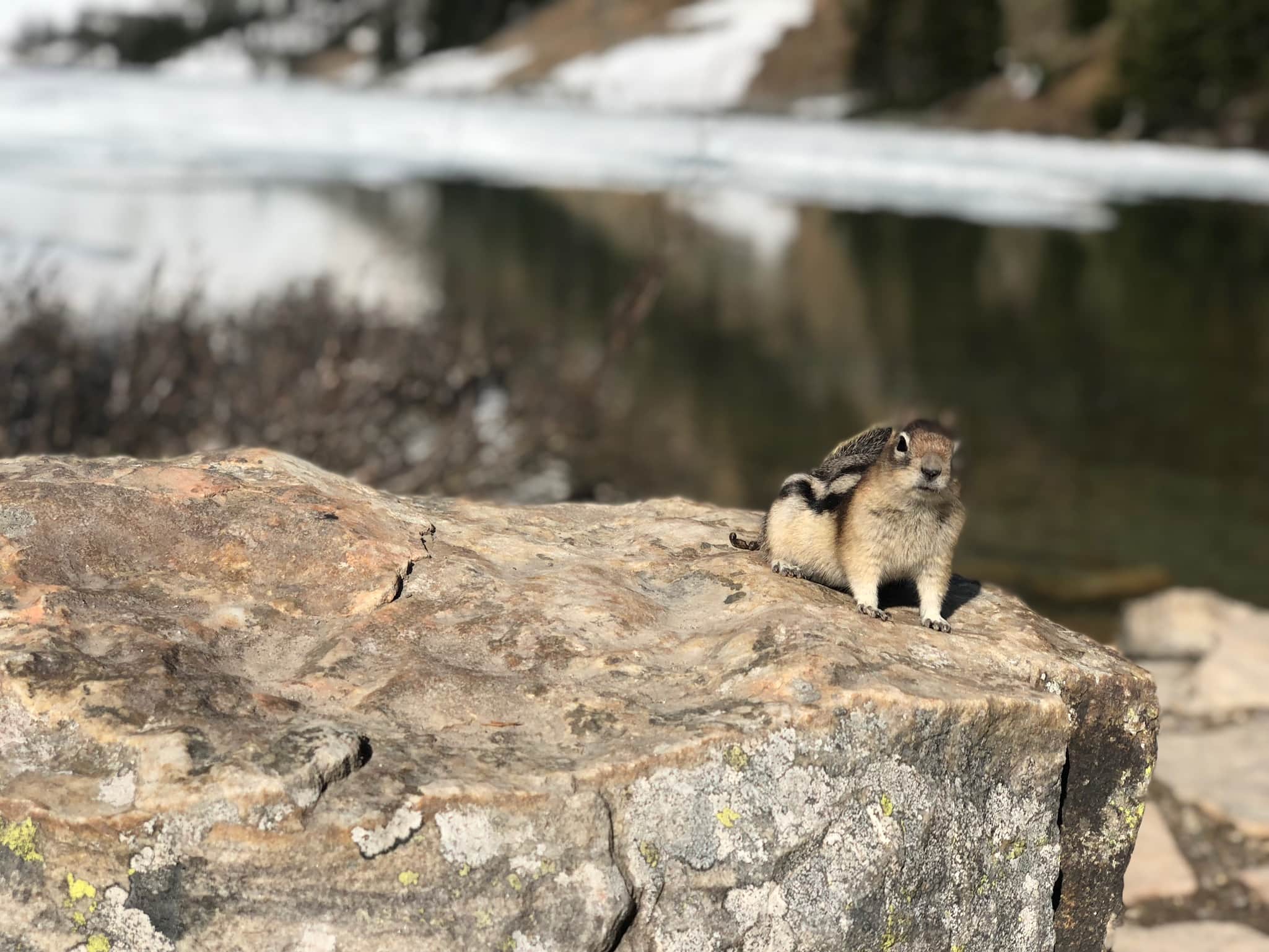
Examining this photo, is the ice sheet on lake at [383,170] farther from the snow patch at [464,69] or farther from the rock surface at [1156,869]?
the snow patch at [464,69]

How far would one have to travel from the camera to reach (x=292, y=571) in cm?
351

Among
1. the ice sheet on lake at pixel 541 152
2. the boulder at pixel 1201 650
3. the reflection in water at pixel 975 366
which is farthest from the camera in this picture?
the ice sheet on lake at pixel 541 152

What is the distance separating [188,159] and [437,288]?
15703 mm

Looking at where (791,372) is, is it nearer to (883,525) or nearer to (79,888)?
(883,525)

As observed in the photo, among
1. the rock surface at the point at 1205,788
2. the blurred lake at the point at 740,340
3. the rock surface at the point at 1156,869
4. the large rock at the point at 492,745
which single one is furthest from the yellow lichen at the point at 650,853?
the blurred lake at the point at 740,340

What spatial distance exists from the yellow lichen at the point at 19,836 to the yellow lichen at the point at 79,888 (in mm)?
82

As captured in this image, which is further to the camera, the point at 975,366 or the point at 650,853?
the point at 975,366

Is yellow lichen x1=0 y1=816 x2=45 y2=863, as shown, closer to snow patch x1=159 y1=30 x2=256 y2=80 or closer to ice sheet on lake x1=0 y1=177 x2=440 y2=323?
ice sheet on lake x1=0 y1=177 x2=440 y2=323

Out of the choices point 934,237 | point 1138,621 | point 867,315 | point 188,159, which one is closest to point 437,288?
point 867,315

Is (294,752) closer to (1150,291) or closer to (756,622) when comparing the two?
(756,622)

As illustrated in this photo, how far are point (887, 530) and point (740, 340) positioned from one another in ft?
58.5

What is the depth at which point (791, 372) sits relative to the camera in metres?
19.7

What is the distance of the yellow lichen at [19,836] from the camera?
260 cm

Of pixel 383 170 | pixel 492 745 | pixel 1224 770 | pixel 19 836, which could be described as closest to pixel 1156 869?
pixel 1224 770
